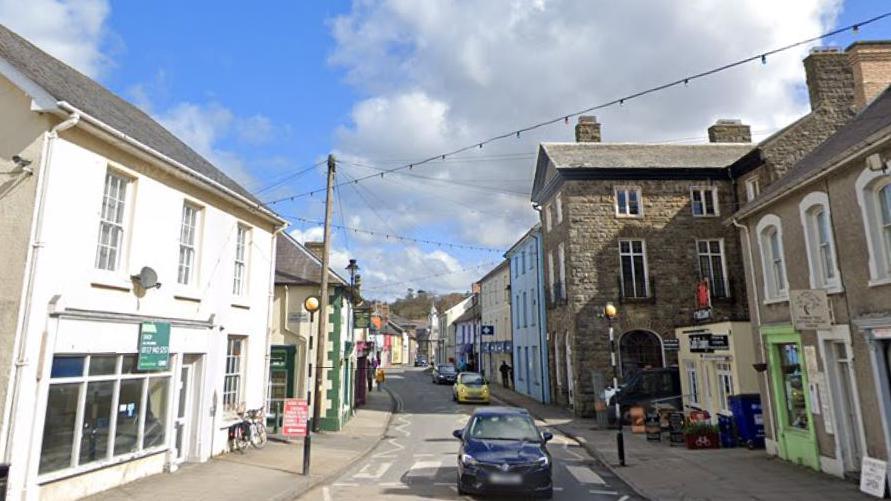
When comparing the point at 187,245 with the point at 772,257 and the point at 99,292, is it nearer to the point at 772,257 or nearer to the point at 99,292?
the point at 99,292

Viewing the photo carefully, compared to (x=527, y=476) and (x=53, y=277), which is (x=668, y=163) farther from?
(x=53, y=277)

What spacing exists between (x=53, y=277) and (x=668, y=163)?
2433cm

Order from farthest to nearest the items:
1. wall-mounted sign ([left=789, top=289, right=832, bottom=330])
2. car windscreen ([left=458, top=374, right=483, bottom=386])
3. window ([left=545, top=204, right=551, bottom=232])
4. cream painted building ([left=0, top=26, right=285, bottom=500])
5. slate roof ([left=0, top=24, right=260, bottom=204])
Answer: car windscreen ([left=458, top=374, right=483, bottom=386]) → window ([left=545, top=204, right=551, bottom=232]) → wall-mounted sign ([left=789, top=289, right=832, bottom=330]) → slate roof ([left=0, top=24, right=260, bottom=204]) → cream painted building ([left=0, top=26, right=285, bottom=500])

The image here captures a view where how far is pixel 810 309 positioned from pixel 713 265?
14275mm

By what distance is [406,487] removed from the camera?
11258 millimetres

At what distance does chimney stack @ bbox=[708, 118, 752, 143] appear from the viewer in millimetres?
29125

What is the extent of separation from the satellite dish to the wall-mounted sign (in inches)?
525

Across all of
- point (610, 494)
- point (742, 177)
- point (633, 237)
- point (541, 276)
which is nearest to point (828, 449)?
point (610, 494)

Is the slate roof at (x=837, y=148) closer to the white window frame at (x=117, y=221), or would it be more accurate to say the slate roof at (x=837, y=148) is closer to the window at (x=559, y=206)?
the window at (x=559, y=206)

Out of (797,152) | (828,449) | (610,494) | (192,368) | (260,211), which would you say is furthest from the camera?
(797,152)

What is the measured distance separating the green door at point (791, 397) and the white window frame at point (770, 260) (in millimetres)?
888

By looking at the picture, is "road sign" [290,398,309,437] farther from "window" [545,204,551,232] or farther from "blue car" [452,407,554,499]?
"window" [545,204,551,232]

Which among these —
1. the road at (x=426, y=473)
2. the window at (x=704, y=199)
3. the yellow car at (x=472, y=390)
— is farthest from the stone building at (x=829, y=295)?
the yellow car at (x=472, y=390)

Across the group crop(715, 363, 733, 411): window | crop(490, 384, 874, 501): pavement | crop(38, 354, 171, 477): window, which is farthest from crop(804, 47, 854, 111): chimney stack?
crop(38, 354, 171, 477): window
